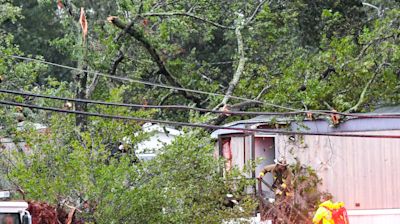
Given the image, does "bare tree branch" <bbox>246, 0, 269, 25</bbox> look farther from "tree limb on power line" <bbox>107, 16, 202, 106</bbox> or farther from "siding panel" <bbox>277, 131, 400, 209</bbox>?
"siding panel" <bbox>277, 131, 400, 209</bbox>

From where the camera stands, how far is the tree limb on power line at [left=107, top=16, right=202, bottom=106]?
1708 cm

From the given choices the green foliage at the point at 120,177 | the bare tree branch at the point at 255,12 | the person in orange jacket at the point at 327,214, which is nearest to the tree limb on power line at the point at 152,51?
the bare tree branch at the point at 255,12

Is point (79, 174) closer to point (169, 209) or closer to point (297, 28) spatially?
point (169, 209)

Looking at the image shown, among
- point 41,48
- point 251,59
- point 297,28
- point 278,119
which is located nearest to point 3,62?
point 278,119

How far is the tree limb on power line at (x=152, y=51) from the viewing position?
56.0ft

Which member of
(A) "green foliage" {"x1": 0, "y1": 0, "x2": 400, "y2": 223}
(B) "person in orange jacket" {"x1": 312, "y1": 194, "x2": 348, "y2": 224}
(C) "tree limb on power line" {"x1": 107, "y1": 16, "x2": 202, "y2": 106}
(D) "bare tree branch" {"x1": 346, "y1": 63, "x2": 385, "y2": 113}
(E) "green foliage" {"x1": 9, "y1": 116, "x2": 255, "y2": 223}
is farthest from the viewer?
(D) "bare tree branch" {"x1": 346, "y1": 63, "x2": 385, "y2": 113}

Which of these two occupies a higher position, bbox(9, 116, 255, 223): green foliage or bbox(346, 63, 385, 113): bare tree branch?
bbox(346, 63, 385, 113): bare tree branch

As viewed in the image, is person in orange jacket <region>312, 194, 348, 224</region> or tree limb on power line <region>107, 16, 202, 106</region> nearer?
person in orange jacket <region>312, 194, 348, 224</region>

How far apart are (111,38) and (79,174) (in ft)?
17.6

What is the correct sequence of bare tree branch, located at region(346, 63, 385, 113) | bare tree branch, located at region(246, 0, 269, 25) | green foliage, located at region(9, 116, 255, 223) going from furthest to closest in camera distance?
1. bare tree branch, located at region(246, 0, 269, 25)
2. bare tree branch, located at region(346, 63, 385, 113)
3. green foliage, located at region(9, 116, 255, 223)

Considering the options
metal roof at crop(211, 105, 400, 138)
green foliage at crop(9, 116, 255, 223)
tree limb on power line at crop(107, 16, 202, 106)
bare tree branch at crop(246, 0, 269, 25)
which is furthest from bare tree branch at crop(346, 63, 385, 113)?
green foliage at crop(9, 116, 255, 223)

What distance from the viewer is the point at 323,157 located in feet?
61.6

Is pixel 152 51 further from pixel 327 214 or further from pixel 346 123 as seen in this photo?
pixel 327 214

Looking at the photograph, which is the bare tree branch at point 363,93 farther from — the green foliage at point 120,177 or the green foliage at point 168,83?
the green foliage at point 120,177
